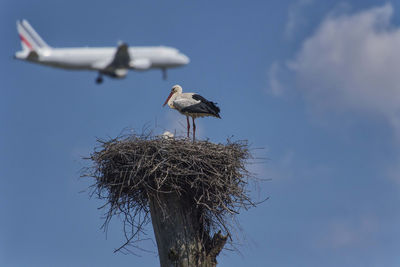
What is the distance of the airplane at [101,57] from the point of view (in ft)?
4.32

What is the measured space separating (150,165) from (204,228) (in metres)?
1.24

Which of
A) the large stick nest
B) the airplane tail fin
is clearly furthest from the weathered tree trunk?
the airplane tail fin

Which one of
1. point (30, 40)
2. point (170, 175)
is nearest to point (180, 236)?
point (170, 175)

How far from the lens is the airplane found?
4.32 ft

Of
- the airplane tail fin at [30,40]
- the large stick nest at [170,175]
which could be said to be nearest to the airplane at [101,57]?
the airplane tail fin at [30,40]

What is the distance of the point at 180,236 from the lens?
23.3ft

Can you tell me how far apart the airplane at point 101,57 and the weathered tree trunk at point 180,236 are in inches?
224

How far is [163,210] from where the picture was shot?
708 cm

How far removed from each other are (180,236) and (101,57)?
19.4 ft

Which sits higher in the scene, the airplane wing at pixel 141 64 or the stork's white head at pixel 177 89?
the stork's white head at pixel 177 89

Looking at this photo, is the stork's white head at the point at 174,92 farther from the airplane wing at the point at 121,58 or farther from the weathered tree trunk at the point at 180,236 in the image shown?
the airplane wing at the point at 121,58

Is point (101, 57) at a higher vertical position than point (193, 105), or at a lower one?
lower

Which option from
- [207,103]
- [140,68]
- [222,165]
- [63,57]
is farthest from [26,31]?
[207,103]

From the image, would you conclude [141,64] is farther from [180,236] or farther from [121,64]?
[180,236]
